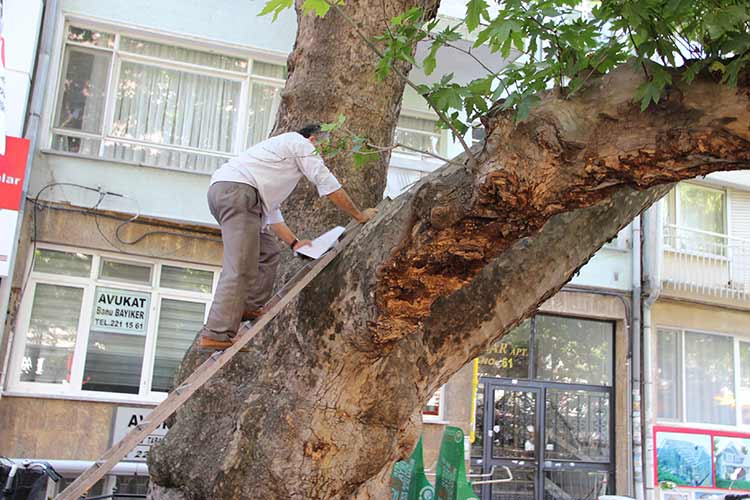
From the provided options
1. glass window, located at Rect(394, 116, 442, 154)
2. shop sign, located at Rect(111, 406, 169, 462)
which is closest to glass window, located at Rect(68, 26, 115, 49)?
glass window, located at Rect(394, 116, 442, 154)

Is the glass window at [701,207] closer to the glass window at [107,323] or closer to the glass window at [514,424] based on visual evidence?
the glass window at [514,424]

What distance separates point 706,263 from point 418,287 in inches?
517

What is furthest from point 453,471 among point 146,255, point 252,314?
point 146,255

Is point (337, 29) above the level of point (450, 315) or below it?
above

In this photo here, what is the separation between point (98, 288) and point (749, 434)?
12690 millimetres

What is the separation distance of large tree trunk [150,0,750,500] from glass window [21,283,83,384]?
730cm

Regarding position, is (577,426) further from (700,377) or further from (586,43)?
(586,43)

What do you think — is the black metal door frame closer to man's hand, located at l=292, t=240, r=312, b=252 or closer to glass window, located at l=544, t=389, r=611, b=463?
glass window, located at l=544, t=389, r=611, b=463

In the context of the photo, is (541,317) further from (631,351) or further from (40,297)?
(40,297)

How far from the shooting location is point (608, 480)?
14.2 m

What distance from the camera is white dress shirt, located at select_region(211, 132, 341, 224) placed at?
4.43 m

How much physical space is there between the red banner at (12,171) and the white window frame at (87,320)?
3.30 ft

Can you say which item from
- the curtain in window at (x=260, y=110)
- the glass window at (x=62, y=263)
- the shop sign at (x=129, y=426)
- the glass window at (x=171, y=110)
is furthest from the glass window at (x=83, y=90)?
the shop sign at (x=129, y=426)

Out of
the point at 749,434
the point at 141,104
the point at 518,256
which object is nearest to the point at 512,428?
the point at 749,434
